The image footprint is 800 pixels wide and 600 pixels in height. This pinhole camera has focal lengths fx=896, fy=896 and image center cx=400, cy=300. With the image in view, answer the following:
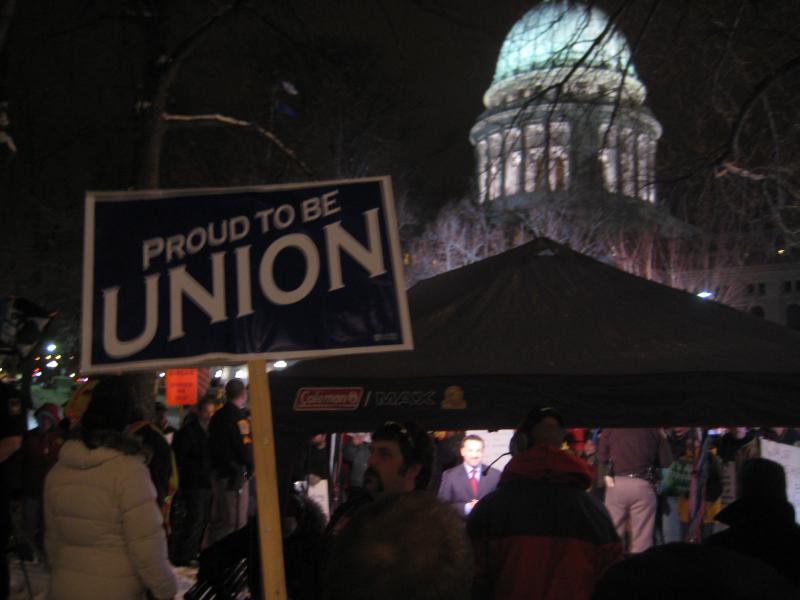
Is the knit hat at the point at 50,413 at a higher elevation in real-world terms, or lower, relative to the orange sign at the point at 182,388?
lower

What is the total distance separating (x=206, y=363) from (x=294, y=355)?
1.07 feet

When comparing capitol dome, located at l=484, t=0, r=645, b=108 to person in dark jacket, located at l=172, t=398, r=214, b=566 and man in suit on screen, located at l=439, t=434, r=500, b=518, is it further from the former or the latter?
person in dark jacket, located at l=172, t=398, r=214, b=566

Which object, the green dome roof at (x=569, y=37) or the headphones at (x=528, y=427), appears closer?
the headphones at (x=528, y=427)

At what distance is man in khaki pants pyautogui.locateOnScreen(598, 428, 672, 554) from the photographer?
8773 mm

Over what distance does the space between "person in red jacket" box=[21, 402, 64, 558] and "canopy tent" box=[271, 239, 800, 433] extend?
602cm

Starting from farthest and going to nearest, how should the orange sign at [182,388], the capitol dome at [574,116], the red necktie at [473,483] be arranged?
1. the orange sign at [182,388]
2. the capitol dome at [574,116]
3. the red necktie at [473,483]

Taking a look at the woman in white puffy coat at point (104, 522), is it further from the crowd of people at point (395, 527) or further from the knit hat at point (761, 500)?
the knit hat at point (761, 500)

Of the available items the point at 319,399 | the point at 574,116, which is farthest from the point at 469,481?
the point at 574,116

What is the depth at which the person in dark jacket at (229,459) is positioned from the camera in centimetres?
999

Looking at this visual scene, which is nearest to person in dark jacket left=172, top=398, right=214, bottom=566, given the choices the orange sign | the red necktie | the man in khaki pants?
the red necktie

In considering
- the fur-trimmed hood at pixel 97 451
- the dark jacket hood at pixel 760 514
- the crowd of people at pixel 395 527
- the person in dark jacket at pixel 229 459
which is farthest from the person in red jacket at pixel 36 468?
the dark jacket hood at pixel 760 514

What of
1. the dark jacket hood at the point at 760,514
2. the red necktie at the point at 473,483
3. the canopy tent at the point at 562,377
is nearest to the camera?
the dark jacket hood at the point at 760,514

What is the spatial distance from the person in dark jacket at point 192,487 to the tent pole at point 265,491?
683 cm

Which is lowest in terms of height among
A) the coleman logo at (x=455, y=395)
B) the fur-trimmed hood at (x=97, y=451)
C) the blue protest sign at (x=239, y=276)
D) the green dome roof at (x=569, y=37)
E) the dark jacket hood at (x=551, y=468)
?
the dark jacket hood at (x=551, y=468)
